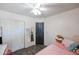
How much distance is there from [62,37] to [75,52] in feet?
0.92

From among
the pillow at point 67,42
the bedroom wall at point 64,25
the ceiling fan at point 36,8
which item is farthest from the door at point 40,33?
the pillow at point 67,42

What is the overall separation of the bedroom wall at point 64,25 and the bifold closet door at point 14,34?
0.40 metres

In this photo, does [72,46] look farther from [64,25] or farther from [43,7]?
[43,7]

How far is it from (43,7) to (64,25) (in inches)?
17.8

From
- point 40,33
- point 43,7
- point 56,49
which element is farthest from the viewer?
point 40,33

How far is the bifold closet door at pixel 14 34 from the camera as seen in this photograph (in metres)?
1.48

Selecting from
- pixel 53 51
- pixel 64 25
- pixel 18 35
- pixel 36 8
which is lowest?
pixel 53 51

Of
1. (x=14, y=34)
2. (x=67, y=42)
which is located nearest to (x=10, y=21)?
(x=14, y=34)

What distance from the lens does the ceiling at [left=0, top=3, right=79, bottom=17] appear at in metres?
1.33

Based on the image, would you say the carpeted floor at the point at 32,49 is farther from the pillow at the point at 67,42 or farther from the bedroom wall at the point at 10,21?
the pillow at the point at 67,42

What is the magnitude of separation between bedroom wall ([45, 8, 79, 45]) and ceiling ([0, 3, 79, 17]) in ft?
0.28

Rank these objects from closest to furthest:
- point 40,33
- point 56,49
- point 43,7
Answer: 1. point 43,7
2. point 56,49
3. point 40,33

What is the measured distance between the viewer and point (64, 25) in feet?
5.26

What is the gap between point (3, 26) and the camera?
144 centimetres
